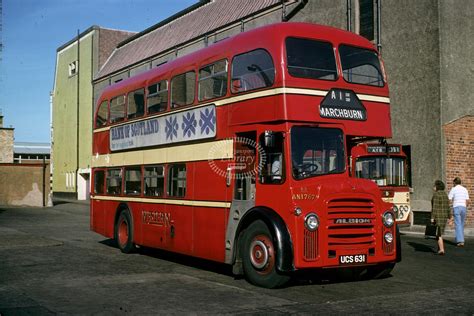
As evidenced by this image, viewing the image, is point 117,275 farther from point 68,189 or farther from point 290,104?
point 68,189

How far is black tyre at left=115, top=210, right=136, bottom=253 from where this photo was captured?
14305mm

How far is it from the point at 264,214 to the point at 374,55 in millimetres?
3708

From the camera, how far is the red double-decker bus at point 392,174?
1814cm

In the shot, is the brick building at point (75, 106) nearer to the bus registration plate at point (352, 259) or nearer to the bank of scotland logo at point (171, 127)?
the bank of scotland logo at point (171, 127)

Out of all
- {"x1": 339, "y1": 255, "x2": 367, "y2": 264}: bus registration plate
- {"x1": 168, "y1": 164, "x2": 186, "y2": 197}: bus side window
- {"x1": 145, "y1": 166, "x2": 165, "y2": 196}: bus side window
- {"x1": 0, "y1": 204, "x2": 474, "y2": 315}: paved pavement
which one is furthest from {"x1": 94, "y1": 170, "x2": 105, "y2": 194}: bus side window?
{"x1": 339, "y1": 255, "x2": 367, "y2": 264}: bus registration plate

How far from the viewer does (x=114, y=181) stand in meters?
15.2

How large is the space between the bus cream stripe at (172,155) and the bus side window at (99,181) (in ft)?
0.65

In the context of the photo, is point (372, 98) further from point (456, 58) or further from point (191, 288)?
point (456, 58)

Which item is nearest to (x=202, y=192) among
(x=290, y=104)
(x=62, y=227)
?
(x=290, y=104)

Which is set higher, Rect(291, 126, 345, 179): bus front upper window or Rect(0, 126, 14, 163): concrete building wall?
Rect(0, 126, 14, 163): concrete building wall

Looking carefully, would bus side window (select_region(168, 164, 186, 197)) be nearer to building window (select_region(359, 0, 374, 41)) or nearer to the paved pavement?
the paved pavement

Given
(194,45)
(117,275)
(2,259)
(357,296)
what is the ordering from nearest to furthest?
(357,296), (117,275), (2,259), (194,45)

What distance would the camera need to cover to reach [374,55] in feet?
35.6

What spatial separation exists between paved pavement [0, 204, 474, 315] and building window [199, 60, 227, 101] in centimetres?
330
